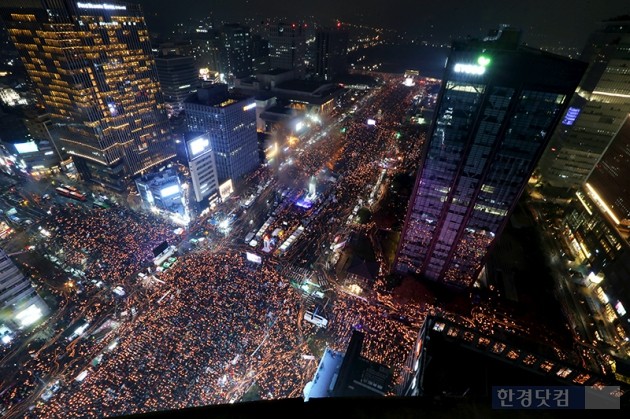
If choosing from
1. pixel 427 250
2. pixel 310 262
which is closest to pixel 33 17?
pixel 310 262

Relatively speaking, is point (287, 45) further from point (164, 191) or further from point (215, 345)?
point (215, 345)

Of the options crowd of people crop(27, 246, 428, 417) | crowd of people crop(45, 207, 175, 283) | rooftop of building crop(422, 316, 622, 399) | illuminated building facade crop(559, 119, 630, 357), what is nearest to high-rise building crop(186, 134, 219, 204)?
crowd of people crop(45, 207, 175, 283)

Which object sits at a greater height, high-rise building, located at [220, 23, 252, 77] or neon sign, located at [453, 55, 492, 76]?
Answer: neon sign, located at [453, 55, 492, 76]

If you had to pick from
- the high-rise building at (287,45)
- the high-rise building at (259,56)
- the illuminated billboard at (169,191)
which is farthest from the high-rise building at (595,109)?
the high-rise building at (259,56)

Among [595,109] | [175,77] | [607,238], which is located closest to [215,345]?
[607,238]

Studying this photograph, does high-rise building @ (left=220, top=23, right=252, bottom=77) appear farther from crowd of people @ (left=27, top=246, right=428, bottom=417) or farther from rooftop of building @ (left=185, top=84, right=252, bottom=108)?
crowd of people @ (left=27, top=246, right=428, bottom=417)
